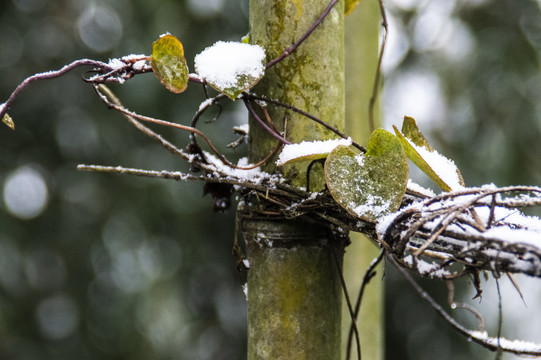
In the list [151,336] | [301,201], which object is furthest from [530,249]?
[151,336]

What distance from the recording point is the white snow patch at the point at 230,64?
336 mm

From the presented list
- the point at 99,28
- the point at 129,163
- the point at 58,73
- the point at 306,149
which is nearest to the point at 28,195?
the point at 129,163

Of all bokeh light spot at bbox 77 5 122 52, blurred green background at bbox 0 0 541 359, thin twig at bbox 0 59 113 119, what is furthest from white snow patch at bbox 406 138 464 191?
bokeh light spot at bbox 77 5 122 52

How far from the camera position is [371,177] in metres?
0.30

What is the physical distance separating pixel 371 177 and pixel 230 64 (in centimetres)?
14

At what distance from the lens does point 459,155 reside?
1504 mm

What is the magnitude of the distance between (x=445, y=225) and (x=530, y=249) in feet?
0.14

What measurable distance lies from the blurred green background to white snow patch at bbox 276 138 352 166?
109cm

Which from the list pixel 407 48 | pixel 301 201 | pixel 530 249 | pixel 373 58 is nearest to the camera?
pixel 530 249

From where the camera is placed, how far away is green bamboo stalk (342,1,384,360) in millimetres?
833

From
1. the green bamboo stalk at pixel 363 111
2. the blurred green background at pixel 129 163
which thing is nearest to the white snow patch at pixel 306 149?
the green bamboo stalk at pixel 363 111

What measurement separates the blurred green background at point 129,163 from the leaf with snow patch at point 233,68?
1.06 m

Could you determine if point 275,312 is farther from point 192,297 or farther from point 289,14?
point 192,297

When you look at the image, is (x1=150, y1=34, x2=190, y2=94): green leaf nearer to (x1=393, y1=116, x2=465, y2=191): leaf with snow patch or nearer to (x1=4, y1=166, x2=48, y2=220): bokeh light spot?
(x1=393, y1=116, x2=465, y2=191): leaf with snow patch
